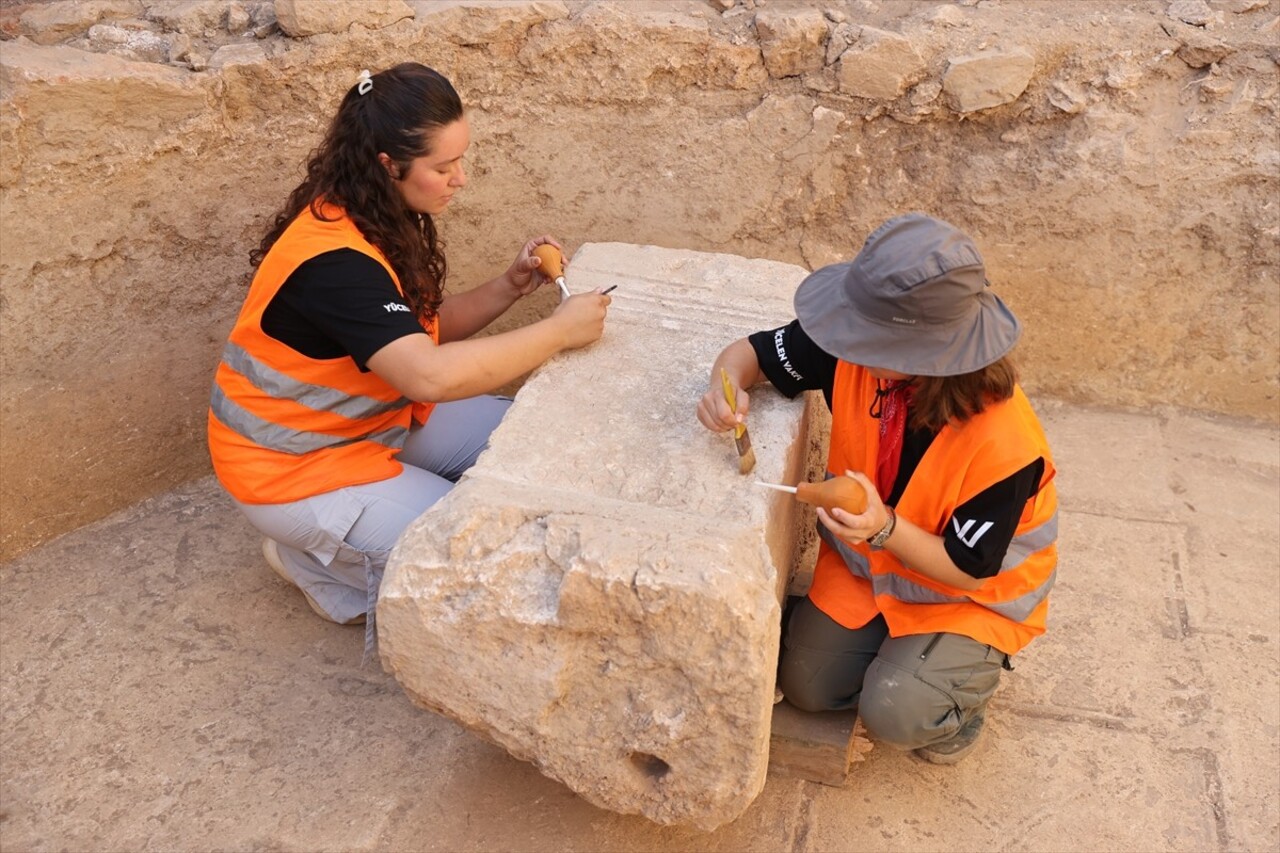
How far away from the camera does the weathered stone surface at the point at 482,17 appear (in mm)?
Result: 3373

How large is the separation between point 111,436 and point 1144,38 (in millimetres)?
3100

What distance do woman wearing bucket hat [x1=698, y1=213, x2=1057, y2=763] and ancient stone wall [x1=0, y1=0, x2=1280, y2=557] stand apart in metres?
1.30

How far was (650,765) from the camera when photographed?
215 centimetres

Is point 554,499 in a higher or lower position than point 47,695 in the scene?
higher

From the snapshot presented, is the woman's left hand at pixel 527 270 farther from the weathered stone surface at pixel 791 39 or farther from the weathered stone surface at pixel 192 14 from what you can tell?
the weathered stone surface at pixel 192 14

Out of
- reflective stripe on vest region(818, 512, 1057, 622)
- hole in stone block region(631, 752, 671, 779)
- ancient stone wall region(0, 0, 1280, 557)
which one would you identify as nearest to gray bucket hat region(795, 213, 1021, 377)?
reflective stripe on vest region(818, 512, 1057, 622)

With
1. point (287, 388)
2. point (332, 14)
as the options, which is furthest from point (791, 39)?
point (287, 388)

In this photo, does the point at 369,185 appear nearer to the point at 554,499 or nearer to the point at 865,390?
the point at 554,499

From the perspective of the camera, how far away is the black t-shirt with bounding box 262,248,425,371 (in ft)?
8.17

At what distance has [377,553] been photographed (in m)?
2.73

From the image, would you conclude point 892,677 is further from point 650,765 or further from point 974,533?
point 650,765

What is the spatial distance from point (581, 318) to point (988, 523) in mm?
952

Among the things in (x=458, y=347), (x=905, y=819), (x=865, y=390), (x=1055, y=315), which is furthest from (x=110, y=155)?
(x=1055, y=315)

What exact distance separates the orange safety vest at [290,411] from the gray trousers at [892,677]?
1.02m
